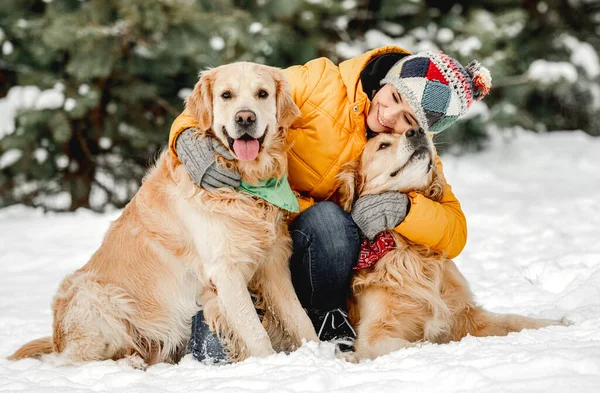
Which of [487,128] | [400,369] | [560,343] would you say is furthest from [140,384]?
[487,128]

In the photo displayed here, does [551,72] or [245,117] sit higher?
[551,72]

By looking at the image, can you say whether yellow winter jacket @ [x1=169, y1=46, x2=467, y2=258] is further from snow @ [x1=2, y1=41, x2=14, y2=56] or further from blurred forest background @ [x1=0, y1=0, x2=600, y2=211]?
snow @ [x1=2, y1=41, x2=14, y2=56]

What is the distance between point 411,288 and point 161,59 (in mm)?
4233

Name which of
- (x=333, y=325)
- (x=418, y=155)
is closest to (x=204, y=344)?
(x=333, y=325)

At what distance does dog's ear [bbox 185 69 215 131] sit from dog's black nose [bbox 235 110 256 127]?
174 mm

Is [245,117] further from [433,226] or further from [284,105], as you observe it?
[433,226]

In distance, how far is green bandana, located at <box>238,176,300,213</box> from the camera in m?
2.47

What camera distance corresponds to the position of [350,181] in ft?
8.88

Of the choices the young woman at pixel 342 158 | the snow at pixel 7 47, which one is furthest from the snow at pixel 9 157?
the young woman at pixel 342 158

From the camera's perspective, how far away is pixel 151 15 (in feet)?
18.0

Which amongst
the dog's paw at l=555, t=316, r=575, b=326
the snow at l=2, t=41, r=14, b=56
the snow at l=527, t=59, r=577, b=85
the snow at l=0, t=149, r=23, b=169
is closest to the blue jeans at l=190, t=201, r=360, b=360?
the dog's paw at l=555, t=316, r=575, b=326

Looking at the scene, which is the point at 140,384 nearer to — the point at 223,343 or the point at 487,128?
the point at 223,343

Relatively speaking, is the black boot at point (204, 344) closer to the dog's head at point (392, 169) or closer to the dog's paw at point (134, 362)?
the dog's paw at point (134, 362)

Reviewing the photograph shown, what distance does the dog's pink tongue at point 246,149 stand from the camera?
7.84 feet
